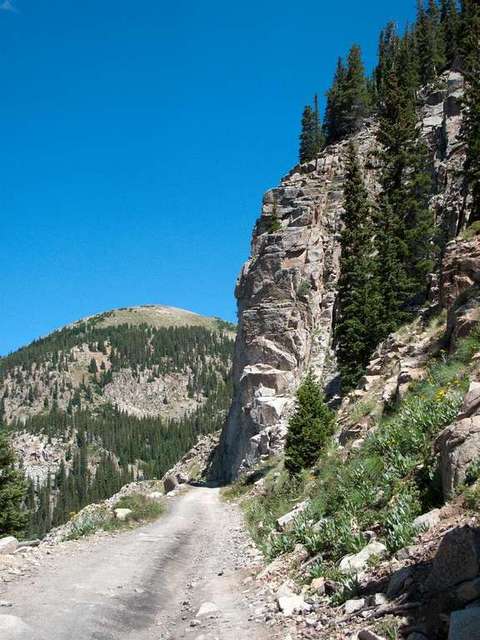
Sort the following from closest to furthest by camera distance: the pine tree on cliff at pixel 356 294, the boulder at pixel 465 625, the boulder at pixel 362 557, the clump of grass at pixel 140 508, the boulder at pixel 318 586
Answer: the boulder at pixel 465 625, the boulder at pixel 362 557, the boulder at pixel 318 586, the clump of grass at pixel 140 508, the pine tree on cliff at pixel 356 294

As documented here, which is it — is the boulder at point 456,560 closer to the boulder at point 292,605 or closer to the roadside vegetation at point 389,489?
the roadside vegetation at point 389,489

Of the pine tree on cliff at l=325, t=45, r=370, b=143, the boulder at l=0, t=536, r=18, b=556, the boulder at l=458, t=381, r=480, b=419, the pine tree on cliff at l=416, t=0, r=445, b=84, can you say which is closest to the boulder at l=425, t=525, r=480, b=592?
the boulder at l=458, t=381, r=480, b=419

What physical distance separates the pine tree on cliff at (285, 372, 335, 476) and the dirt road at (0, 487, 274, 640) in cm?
838

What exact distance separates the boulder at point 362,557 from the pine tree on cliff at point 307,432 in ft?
53.7

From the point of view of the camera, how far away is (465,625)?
439cm

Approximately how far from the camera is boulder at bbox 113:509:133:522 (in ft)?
69.1

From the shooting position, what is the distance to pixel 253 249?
219 ft

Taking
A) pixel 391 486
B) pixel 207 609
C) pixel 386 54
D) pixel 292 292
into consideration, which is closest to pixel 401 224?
pixel 292 292

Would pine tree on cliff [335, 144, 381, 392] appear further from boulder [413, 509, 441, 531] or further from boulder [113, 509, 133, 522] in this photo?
boulder [413, 509, 441, 531]

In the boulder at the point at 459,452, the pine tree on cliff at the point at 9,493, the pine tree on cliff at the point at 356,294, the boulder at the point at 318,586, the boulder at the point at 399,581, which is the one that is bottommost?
the pine tree on cliff at the point at 9,493

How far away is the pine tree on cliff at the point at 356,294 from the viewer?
36.3 meters

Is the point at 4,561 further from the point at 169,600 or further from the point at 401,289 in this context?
the point at 401,289

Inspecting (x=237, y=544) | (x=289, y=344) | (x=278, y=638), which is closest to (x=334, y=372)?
(x=289, y=344)

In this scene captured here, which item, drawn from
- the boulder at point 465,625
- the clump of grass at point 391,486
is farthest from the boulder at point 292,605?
the boulder at point 465,625
